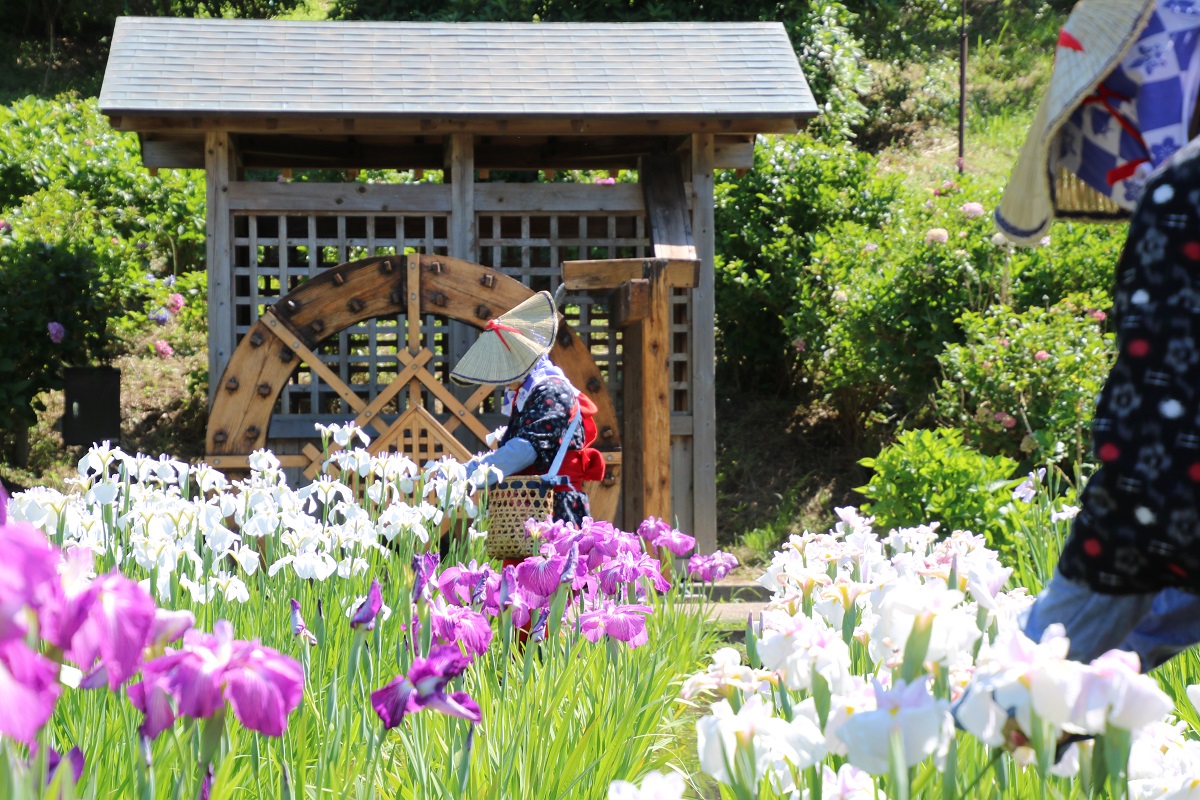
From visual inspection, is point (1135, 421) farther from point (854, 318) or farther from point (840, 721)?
point (854, 318)

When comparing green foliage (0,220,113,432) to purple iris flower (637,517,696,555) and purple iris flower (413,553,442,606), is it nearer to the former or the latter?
purple iris flower (637,517,696,555)

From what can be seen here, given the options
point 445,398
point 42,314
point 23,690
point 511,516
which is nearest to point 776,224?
point 445,398

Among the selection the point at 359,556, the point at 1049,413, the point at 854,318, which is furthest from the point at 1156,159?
the point at 854,318

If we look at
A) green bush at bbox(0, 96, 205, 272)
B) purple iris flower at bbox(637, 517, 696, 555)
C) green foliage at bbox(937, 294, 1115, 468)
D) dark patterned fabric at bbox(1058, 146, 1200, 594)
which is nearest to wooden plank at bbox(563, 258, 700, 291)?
purple iris flower at bbox(637, 517, 696, 555)

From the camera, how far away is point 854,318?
856cm

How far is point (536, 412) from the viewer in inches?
168

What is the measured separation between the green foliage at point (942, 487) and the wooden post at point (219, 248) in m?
3.35

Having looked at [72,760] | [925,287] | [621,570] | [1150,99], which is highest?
[925,287]

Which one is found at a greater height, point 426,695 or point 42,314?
point 42,314

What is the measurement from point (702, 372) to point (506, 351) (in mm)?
2215

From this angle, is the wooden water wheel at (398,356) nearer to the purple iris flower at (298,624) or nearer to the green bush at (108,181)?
the purple iris flower at (298,624)

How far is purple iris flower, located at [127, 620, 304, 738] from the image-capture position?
3.54 feet

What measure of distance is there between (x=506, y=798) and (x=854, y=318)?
705 centimetres

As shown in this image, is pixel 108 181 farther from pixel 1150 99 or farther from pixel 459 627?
pixel 1150 99
